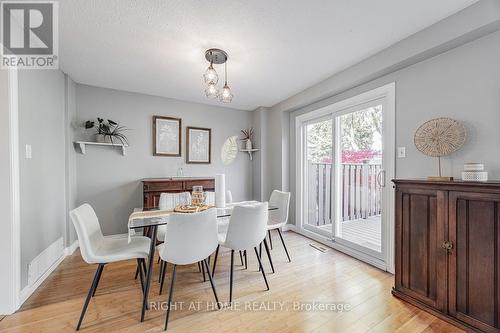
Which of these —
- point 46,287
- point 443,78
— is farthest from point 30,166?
point 443,78

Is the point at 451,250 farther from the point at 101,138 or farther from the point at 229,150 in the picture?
the point at 101,138

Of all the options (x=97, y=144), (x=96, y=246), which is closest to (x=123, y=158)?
(x=97, y=144)

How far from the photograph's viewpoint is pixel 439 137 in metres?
1.90

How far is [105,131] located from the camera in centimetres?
331

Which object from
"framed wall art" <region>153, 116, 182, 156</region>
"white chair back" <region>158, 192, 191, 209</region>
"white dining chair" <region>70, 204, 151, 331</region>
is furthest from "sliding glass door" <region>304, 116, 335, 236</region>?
"white dining chair" <region>70, 204, 151, 331</region>

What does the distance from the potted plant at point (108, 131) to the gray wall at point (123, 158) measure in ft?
0.34

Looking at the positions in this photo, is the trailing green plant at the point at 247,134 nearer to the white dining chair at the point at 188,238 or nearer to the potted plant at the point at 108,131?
the potted plant at the point at 108,131

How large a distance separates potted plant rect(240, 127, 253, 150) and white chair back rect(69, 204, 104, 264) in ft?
9.87

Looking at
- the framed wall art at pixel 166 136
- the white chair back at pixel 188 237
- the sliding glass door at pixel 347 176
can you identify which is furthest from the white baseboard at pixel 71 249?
the sliding glass door at pixel 347 176

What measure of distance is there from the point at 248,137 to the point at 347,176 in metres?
→ 2.21

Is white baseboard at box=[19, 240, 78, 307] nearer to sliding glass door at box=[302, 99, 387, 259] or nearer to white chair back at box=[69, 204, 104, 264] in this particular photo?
white chair back at box=[69, 204, 104, 264]

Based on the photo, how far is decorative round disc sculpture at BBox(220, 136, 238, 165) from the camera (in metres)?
4.39

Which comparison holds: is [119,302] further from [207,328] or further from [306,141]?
[306,141]

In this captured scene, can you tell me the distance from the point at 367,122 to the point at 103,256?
10.6 feet
